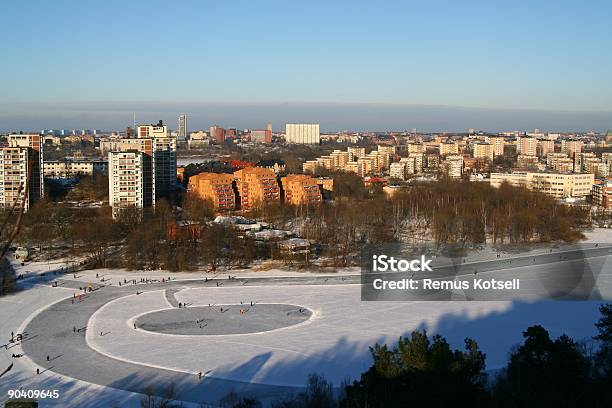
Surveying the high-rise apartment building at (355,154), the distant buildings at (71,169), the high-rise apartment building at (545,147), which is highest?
A: the high-rise apartment building at (545,147)

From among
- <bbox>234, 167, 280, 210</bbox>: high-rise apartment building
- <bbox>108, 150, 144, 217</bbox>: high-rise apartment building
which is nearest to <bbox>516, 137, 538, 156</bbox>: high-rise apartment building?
<bbox>234, 167, 280, 210</bbox>: high-rise apartment building

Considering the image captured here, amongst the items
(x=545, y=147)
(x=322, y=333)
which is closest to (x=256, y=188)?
(x=322, y=333)

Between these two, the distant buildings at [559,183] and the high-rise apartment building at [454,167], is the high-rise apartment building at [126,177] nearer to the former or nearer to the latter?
the distant buildings at [559,183]

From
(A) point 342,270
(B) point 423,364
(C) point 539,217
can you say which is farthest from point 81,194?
(B) point 423,364

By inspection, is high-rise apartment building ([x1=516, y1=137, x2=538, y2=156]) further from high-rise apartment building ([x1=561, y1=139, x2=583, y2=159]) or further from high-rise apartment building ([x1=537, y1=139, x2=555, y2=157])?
high-rise apartment building ([x1=561, y1=139, x2=583, y2=159])

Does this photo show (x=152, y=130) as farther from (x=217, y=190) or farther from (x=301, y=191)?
(x=301, y=191)

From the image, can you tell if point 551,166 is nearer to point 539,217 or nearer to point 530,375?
point 539,217

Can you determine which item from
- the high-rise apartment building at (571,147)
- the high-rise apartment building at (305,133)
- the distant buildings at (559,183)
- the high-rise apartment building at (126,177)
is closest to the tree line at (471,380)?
the high-rise apartment building at (126,177)
